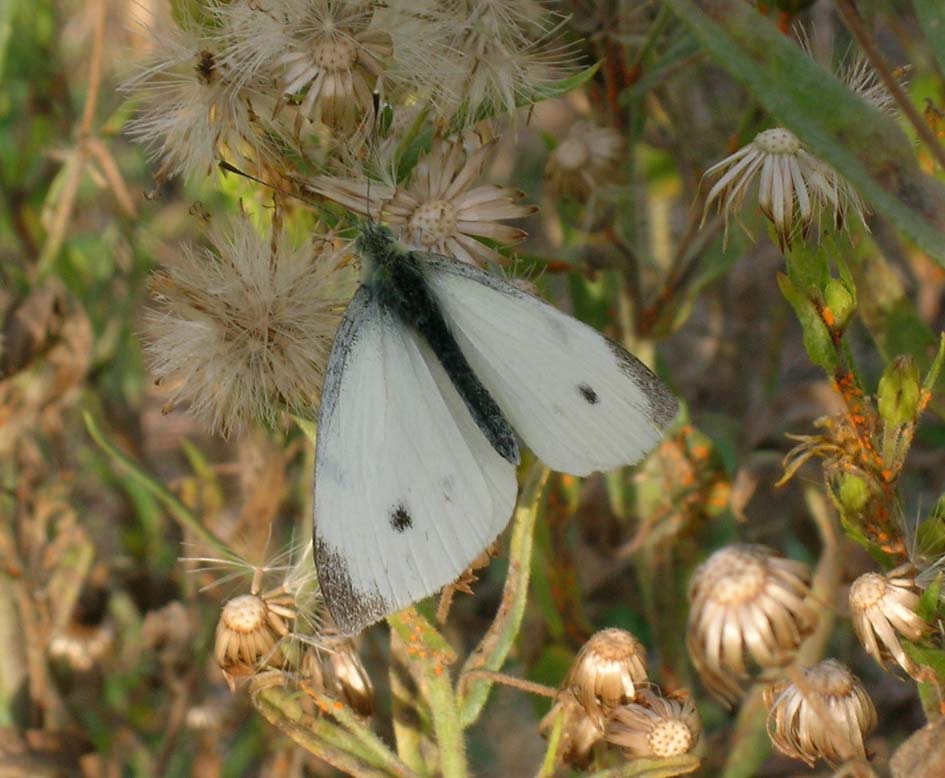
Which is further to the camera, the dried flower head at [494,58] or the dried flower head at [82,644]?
the dried flower head at [82,644]

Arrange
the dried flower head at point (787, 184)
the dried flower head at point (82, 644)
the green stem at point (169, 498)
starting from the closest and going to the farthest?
the dried flower head at point (787, 184)
the green stem at point (169, 498)
the dried flower head at point (82, 644)

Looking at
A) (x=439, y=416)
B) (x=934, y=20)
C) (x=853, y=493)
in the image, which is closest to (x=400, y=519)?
(x=439, y=416)

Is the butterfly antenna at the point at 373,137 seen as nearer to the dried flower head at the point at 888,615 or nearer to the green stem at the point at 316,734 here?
the green stem at the point at 316,734

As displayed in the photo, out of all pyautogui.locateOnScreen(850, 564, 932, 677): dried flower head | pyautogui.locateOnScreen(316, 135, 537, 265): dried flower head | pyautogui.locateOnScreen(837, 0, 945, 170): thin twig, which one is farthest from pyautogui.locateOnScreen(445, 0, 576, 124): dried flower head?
pyautogui.locateOnScreen(850, 564, 932, 677): dried flower head

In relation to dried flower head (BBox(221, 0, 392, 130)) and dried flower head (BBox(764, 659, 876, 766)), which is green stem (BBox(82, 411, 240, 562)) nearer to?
dried flower head (BBox(221, 0, 392, 130))

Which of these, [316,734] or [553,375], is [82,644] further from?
[553,375]

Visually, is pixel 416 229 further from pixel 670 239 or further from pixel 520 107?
pixel 670 239

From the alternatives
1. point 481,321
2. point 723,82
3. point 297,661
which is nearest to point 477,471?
point 481,321

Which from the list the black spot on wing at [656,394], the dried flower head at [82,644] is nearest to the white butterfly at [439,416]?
the black spot on wing at [656,394]
